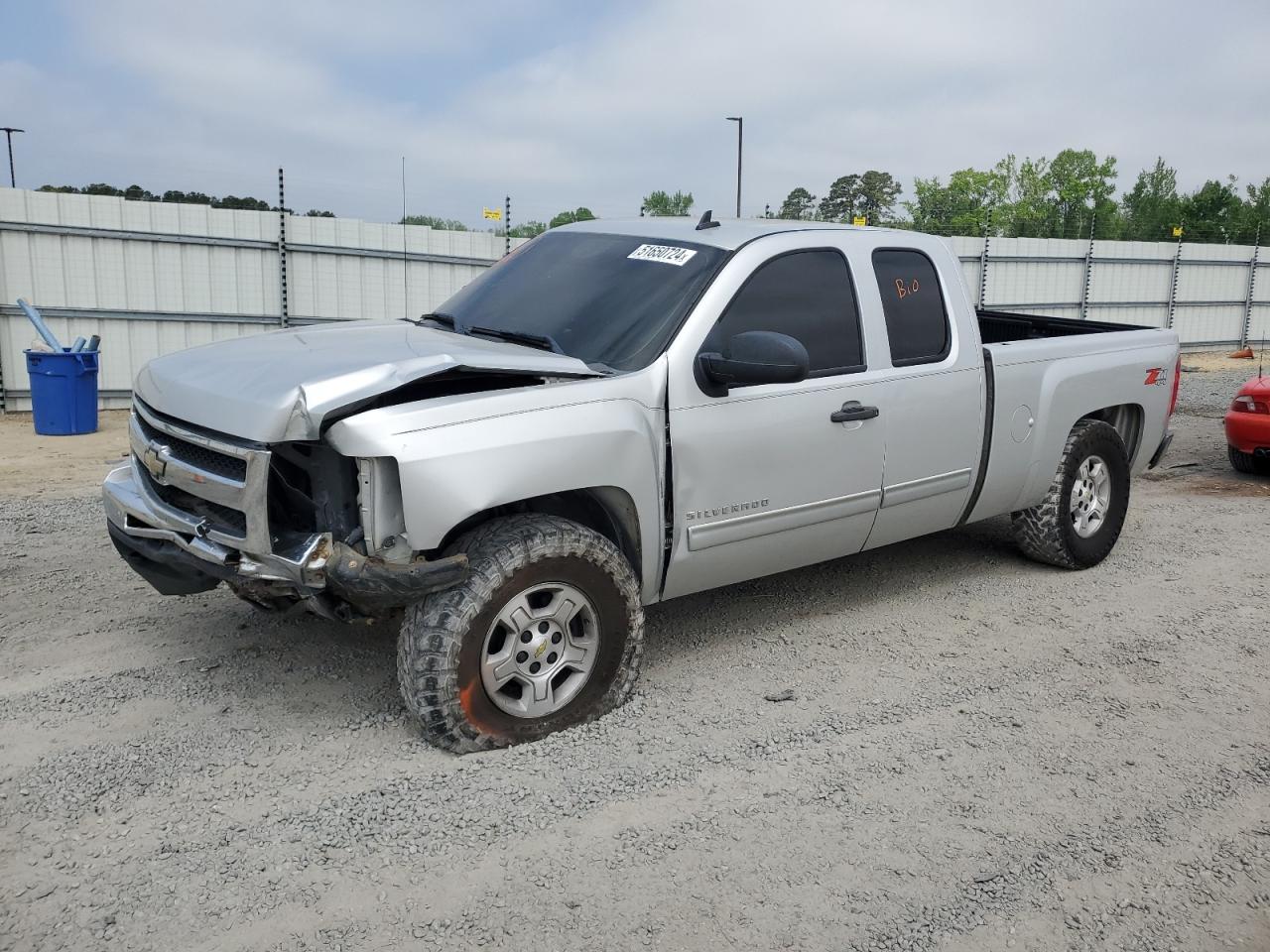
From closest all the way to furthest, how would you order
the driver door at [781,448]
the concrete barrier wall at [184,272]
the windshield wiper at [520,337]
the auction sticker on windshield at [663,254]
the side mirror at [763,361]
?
the side mirror at [763,361] < the driver door at [781,448] < the windshield wiper at [520,337] < the auction sticker on windshield at [663,254] < the concrete barrier wall at [184,272]

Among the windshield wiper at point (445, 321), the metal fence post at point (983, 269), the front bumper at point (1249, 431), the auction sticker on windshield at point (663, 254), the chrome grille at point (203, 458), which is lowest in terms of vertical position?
the front bumper at point (1249, 431)

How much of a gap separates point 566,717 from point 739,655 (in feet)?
3.68

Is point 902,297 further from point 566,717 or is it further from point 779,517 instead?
point 566,717

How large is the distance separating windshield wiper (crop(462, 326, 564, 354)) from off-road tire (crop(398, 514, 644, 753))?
32.1 inches

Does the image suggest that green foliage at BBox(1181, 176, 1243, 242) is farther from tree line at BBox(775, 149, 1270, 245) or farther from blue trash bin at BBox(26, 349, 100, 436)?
blue trash bin at BBox(26, 349, 100, 436)

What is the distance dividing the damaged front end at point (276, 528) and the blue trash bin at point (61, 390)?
753 cm

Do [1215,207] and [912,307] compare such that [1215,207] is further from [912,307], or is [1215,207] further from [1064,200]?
[912,307]

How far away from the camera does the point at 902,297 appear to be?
5027 mm

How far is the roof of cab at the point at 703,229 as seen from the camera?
4586mm

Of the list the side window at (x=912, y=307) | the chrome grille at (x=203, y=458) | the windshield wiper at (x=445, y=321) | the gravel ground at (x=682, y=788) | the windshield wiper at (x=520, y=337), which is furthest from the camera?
the side window at (x=912, y=307)

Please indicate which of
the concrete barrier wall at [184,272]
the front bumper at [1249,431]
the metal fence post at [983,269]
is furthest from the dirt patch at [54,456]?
the metal fence post at [983,269]

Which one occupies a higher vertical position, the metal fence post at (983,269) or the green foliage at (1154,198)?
the green foliage at (1154,198)

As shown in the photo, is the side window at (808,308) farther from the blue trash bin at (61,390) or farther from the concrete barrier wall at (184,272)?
the blue trash bin at (61,390)

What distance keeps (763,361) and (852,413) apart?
0.81 m
